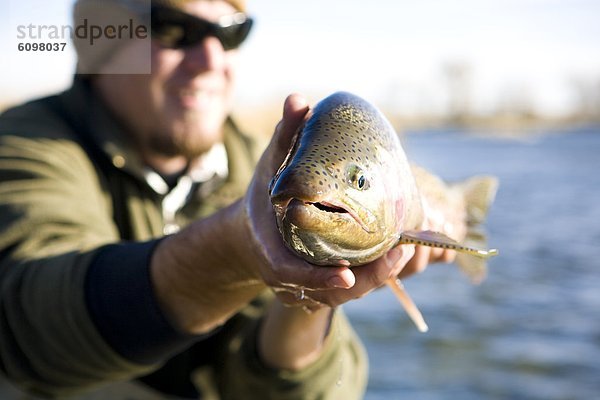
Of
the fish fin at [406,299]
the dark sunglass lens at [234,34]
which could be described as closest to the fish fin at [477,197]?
the fish fin at [406,299]

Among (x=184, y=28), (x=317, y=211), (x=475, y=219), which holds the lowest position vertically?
(x=475, y=219)

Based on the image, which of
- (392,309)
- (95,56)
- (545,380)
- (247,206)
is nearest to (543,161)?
(392,309)

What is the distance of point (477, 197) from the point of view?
3.65m

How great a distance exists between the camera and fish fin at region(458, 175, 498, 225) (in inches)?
140

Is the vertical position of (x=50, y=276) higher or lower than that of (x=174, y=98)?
lower

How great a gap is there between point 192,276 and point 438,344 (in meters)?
5.47

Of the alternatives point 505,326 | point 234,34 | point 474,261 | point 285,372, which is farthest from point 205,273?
point 505,326

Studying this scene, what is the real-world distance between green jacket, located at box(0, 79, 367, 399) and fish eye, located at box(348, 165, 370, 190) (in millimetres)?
972

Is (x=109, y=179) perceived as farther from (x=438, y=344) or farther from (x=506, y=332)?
(x=506, y=332)

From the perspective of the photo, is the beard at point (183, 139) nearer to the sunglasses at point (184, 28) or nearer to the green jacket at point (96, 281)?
the green jacket at point (96, 281)

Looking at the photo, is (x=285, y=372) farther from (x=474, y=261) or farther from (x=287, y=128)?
(x=287, y=128)

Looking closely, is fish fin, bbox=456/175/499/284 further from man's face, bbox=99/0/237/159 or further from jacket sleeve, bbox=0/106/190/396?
jacket sleeve, bbox=0/106/190/396

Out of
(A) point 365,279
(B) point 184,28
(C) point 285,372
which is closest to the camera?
(A) point 365,279

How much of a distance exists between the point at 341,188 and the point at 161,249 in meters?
0.94
